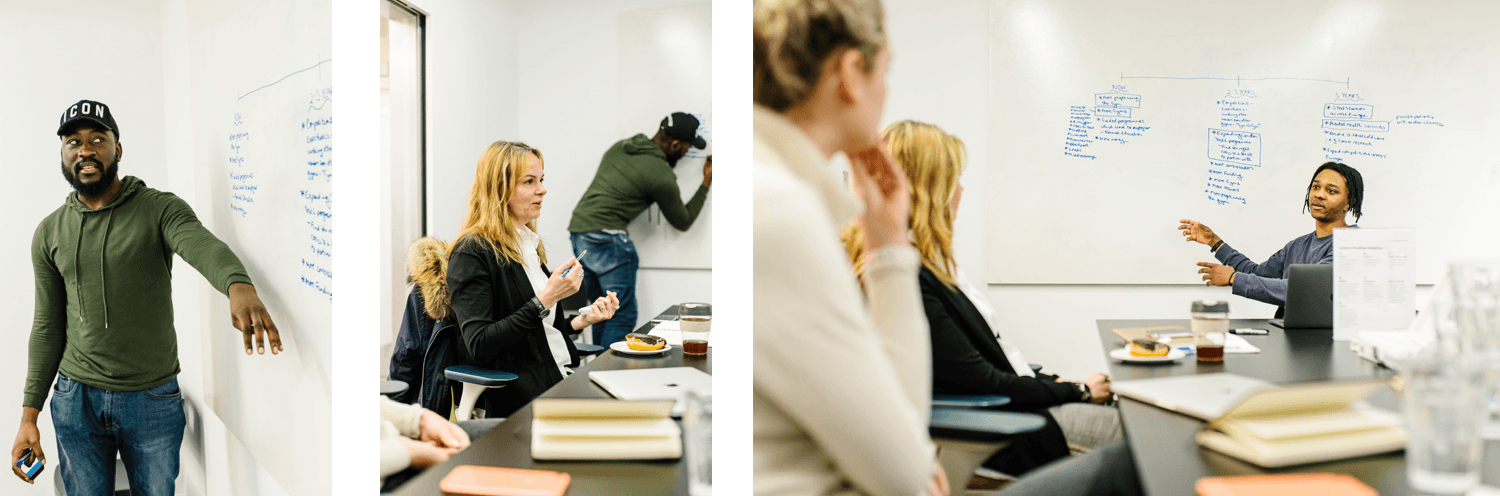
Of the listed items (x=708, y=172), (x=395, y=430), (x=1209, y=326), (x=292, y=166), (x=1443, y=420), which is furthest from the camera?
(x=292, y=166)

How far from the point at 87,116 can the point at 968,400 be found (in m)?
2.31

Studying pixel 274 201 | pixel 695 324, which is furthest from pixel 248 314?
pixel 695 324

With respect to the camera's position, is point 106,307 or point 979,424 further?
point 106,307

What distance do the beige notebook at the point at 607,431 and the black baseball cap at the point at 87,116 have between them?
1.61 m

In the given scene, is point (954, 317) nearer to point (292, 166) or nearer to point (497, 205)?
point (497, 205)

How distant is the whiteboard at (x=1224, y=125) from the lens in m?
0.96

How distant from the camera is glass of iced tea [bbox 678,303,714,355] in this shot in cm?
115

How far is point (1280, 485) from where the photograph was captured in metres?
0.92

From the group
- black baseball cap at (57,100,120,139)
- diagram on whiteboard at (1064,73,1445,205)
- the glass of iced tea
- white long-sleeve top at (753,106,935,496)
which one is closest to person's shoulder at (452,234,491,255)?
the glass of iced tea

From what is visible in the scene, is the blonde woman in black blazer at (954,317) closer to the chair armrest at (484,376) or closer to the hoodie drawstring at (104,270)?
the chair armrest at (484,376)

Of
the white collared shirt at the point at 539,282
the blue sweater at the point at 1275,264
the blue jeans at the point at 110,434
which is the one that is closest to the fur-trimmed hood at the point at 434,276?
the white collared shirt at the point at 539,282

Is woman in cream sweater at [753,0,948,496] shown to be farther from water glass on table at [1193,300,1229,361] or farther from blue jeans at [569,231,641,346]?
water glass on table at [1193,300,1229,361]

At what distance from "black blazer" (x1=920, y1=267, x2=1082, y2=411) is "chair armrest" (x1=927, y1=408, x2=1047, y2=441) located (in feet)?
0.06

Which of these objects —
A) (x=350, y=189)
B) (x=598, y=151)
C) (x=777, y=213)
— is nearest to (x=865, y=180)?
(x=777, y=213)
